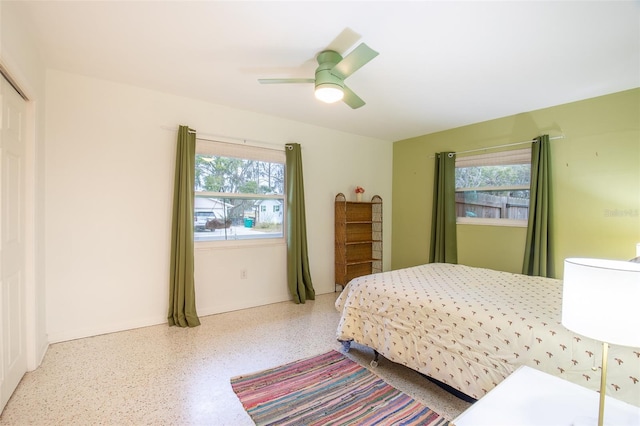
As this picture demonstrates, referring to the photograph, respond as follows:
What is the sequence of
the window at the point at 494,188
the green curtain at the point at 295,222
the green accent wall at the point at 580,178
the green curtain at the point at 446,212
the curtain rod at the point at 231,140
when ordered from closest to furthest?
the green accent wall at the point at 580,178 < the curtain rod at the point at 231,140 < the window at the point at 494,188 < the green curtain at the point at 295,222 < the green curtain at the point at 446,212

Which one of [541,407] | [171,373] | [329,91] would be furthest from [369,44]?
[171,373]

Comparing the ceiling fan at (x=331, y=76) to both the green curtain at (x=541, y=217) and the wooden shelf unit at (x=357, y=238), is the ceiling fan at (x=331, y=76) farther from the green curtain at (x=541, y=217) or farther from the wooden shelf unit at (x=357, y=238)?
the green curtain at (x=541, y=217)

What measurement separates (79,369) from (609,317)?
122 inches

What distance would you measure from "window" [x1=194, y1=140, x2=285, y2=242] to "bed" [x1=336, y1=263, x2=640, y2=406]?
169cm

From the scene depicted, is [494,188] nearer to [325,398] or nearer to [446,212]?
[446,212]

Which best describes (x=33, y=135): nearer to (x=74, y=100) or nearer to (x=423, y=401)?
(x=74, y=100)

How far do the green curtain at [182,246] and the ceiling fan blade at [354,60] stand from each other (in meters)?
1.86

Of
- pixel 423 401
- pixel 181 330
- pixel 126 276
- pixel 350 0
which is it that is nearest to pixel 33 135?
pixel 126 276

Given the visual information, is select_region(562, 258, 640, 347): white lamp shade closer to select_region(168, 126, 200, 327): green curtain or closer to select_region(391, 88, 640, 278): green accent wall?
select_region(391, 88, 640, 278): green accent wall

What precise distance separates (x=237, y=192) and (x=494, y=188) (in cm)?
331

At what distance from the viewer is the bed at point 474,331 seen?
1.45 m

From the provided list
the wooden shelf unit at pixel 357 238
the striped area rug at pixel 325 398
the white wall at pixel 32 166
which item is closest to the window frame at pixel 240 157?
the wooden shelf unit at pixel 357 238

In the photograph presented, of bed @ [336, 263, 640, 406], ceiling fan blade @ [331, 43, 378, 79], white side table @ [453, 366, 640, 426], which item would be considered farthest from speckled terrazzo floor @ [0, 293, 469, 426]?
ceiling fan blade @ [331, 43, 378, 79]

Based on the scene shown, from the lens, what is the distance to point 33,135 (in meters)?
2.20
